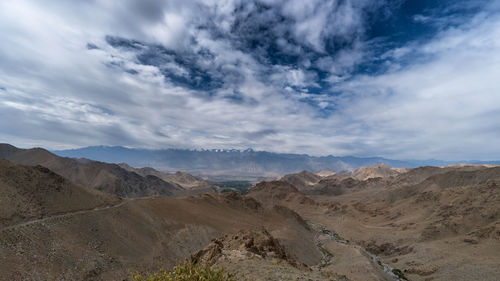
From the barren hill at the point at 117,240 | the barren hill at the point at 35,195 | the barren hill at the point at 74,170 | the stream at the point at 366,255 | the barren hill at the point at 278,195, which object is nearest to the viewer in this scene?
the barren hill at the point at 117,240

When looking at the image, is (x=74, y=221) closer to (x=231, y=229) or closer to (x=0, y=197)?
(x=0, y=197)

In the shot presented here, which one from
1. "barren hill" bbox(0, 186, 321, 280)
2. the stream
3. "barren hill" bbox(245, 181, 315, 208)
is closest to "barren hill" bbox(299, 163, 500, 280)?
the stream

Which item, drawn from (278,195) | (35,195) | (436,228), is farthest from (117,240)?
(278,195)

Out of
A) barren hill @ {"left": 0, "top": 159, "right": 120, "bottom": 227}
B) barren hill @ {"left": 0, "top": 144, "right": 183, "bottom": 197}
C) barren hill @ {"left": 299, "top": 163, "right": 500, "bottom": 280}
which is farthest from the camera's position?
barren hill @ {"left": 0, "top": 144, "right": 183, "bottom": 197}

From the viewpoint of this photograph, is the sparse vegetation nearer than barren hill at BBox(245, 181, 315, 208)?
Yes

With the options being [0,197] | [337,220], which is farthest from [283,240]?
[337,220]

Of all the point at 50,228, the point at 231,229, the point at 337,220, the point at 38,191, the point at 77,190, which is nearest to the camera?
the point at 50,228

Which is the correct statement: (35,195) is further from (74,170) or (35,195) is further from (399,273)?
(74,170)

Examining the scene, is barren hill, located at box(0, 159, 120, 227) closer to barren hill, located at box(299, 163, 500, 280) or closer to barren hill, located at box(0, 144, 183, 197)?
barren hill, located at box(299, 163, 500, 280)

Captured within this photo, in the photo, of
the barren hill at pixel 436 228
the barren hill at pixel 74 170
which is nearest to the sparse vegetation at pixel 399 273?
the barren hill at pixel 436 228

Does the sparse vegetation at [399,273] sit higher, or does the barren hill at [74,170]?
the barren hill at [74,170]

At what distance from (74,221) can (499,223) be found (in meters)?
74.7

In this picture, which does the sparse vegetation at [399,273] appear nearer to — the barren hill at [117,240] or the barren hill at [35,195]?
the barren hill at [117,240]

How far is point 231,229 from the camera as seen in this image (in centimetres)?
5466
